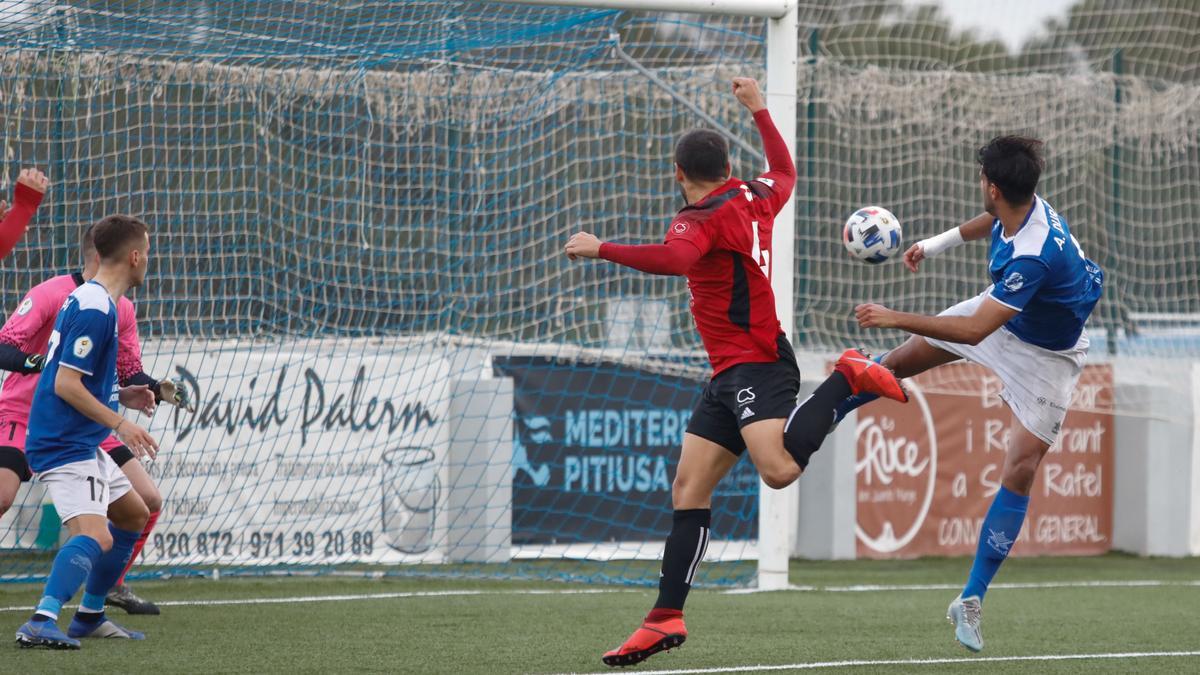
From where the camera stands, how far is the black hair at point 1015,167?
242 inches

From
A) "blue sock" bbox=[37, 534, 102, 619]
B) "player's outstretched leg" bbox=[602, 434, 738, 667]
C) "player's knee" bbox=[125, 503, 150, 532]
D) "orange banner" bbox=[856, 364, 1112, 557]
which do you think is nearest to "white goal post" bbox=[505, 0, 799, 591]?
"orange banner" bbox=[856, 364, 1112, 557]

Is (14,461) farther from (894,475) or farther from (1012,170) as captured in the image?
(894,475)

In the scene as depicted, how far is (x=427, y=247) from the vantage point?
1109 cm

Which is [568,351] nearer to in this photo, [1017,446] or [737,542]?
[737,542]

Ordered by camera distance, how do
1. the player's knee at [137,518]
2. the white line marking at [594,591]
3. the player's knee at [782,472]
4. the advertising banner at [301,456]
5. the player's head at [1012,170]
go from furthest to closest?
the advertising banner at [301,456] < the white line marking at [594,591] < the player's knee at [137,518] < the player's head at [1012,170] < the player's knee at [782,472]

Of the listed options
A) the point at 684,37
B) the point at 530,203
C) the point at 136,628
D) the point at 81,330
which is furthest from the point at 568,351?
the point at 81,330

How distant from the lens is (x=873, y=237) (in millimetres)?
6543

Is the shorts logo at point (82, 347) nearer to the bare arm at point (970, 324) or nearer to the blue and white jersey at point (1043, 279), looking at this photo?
the bare arm at point (970, 324)

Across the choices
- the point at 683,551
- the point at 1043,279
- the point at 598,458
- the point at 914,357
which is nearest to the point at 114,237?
the point at 683,551

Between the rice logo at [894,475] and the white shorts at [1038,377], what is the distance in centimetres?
537

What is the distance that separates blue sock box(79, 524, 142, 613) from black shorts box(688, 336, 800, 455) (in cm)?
281

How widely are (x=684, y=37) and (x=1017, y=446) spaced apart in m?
6.40

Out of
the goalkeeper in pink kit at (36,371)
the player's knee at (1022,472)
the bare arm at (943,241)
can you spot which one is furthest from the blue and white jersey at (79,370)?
the player's knee at (1022,472)

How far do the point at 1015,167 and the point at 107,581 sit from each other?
4.44 metres
